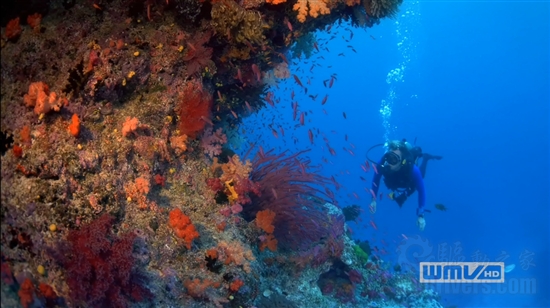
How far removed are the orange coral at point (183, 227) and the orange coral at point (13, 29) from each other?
291 cm

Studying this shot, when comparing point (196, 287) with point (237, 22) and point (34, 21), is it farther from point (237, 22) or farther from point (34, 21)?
point (34, 21)

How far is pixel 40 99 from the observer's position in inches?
151

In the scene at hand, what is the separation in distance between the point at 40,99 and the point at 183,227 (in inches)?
86.5

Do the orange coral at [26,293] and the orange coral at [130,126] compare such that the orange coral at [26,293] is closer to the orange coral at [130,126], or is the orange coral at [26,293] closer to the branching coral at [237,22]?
the orange coral at [130,126]

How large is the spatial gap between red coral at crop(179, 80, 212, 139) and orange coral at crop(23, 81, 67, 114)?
5.46 ft

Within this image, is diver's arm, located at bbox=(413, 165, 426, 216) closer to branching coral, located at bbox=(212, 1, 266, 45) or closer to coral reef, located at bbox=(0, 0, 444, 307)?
coral reef, located at bbox=(0, 0, 444, 307)

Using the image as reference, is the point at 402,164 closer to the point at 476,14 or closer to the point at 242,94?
the point at 242,94

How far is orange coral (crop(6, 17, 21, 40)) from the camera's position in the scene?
419 centimetres

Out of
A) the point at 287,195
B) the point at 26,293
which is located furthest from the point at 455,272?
the point at 26,293

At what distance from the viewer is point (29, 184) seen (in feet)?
11.6

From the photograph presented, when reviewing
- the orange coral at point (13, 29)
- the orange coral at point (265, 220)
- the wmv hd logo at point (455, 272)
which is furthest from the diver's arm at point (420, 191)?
the orange coral at point (13, 29)

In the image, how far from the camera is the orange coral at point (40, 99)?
3.86 m

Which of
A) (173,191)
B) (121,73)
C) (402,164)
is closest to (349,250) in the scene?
Answer: (402,164)

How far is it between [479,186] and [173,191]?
276 feet
